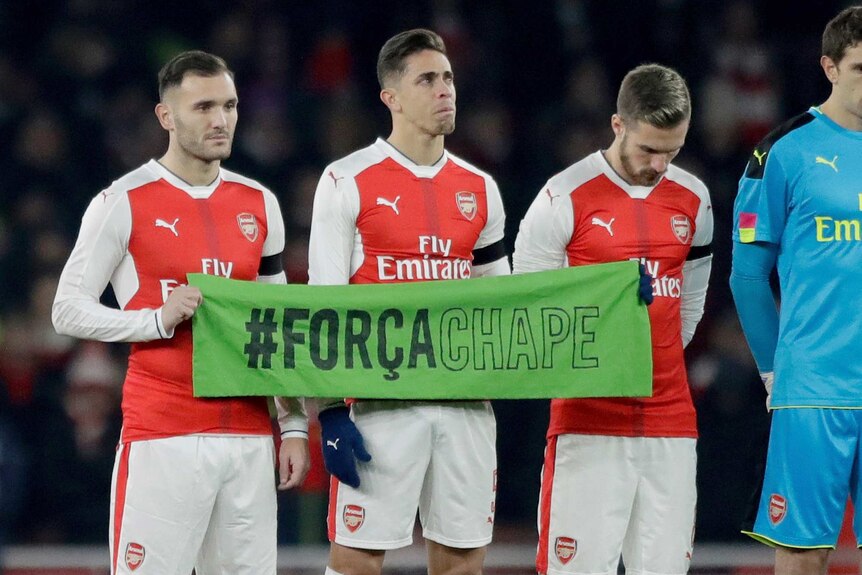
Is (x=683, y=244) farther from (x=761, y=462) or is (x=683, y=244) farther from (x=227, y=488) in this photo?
(x=227, y=488)

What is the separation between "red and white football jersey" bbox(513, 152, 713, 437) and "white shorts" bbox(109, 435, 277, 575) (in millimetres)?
1057

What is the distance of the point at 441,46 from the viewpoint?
4590 mm

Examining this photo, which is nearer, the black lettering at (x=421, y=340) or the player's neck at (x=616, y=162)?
the black lettering at (x=421, y=340)

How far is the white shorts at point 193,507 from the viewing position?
4062mm

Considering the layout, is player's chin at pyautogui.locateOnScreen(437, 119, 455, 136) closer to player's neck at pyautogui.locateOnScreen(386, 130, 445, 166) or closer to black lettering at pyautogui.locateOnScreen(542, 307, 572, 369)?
player's neck at pyautogui.locateOnScreen(386, 130, 445, 166)

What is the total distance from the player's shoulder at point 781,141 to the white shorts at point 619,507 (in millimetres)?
939

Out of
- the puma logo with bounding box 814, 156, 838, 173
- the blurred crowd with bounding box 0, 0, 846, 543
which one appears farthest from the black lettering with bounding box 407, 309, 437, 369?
the blurred crowd with bounding box 0, 0, 846, 543

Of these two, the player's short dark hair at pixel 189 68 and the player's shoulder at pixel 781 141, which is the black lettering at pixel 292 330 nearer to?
the player's short dark hair at pixel 189 68

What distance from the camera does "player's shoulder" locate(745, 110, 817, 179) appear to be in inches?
163

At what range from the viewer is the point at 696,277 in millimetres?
4777

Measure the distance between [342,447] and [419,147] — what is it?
102cm

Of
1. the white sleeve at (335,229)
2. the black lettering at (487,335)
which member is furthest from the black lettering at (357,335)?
the black lettering at (487,335)

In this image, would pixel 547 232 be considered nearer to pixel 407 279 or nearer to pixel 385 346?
pixel 407 279

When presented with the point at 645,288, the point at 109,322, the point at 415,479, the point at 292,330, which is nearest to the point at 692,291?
the point at 645,288
